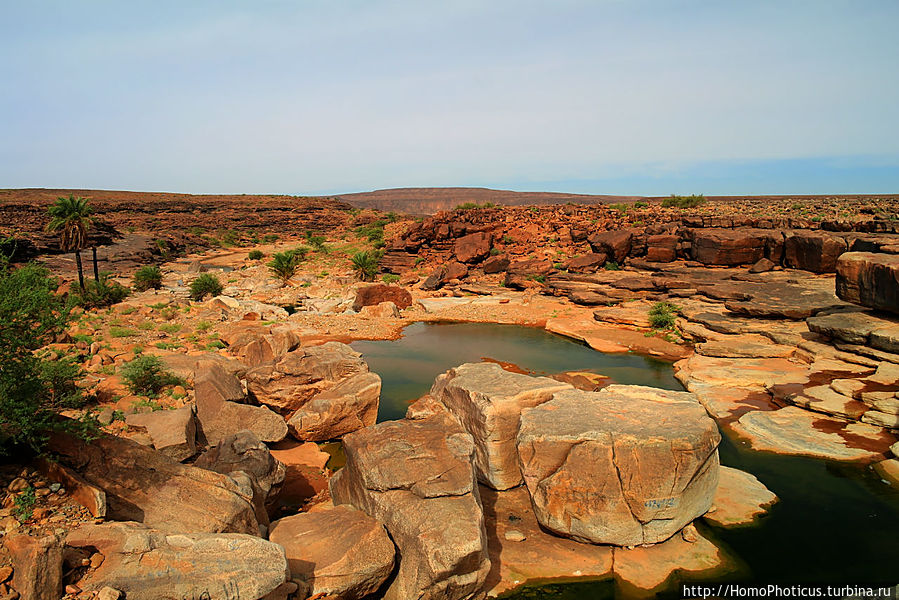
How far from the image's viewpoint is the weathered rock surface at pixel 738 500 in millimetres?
6803

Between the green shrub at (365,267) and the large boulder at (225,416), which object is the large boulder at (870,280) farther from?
the green shrub at (365,267)

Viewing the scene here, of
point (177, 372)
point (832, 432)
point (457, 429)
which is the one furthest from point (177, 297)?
point (832, 432)

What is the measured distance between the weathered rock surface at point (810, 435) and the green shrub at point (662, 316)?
7513 millimetres

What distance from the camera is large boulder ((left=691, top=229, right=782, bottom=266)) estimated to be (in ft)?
73.7

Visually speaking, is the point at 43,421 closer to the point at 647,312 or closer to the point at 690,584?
the point at 690,584

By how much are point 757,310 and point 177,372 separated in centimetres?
1609

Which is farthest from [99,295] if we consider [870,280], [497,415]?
[870,280]

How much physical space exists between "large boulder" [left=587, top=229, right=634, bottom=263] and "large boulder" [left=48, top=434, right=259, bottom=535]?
2364 cm

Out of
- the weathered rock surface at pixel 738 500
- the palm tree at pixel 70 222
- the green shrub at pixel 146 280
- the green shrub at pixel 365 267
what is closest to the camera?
the weathered rock surface at pixel 738 500

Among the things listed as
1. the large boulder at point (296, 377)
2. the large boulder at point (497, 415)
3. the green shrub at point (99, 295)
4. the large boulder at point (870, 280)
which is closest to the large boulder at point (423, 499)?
the large boulder at point (497, 415)

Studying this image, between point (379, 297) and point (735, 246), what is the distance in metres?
16.2

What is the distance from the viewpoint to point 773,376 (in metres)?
11.3

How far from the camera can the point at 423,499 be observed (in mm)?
5676

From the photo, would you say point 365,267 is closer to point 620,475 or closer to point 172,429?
point 172,429
